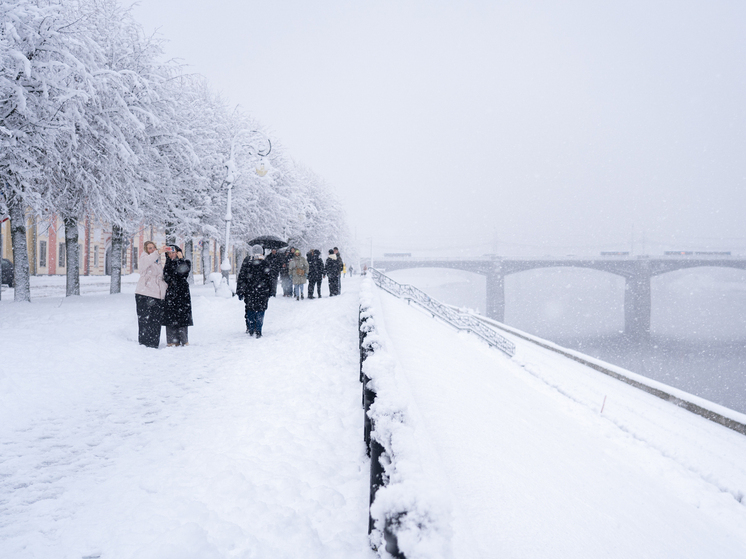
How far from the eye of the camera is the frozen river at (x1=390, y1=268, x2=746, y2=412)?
102ft

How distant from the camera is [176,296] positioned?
7898 millimetres

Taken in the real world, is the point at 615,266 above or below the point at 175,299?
above

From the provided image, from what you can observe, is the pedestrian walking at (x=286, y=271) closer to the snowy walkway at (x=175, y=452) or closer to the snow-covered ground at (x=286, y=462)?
the snow-covered ground at (x=286, y=462)

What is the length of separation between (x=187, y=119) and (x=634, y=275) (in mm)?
65508

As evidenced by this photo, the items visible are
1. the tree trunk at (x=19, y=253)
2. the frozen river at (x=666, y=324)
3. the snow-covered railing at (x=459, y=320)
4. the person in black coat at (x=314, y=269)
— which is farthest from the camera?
the frozen river at (x=666, y=324)

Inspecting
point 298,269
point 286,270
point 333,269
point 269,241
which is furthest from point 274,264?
point 269,241

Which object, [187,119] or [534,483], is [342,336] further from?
[187,119]

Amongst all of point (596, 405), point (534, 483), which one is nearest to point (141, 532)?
point (534, 483)

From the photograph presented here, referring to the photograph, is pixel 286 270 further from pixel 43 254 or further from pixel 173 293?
pixel 43 254

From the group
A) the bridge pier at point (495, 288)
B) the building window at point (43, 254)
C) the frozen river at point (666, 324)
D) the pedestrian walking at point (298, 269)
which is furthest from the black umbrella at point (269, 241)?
the bridge pier at point (495, 288)

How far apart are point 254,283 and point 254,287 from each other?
0.09 m

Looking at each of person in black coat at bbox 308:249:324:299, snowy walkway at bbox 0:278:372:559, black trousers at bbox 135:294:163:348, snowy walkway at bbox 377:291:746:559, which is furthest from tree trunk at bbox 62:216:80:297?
snowy walkway at bbox 377:291:746:559

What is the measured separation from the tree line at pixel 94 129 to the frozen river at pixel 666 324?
29671 mm

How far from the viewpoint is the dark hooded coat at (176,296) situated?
7.90 metres
